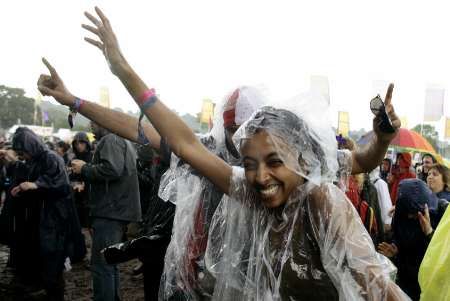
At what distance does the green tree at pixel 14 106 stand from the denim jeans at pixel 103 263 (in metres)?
55.8

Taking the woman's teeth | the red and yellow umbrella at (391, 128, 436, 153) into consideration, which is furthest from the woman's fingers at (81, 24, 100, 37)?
the red and yellow umbrella at (391, 128, 436, 153)

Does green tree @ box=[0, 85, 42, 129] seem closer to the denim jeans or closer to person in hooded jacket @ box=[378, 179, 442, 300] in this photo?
the denim jeans

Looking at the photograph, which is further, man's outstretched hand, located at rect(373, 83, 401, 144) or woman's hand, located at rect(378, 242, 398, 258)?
woman's hand, located at rect(378, 242, 398, 258)

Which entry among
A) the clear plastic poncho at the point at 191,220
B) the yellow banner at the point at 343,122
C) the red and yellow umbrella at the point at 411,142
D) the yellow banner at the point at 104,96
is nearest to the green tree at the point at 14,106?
the yellow banner at the point at 104,96

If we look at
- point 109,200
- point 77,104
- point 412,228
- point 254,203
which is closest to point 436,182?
point 412,228

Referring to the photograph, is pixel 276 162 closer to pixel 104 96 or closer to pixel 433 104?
pixel 433 104

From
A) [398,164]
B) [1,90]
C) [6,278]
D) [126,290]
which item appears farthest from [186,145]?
[1,90]

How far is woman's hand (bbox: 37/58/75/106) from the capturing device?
193 centimetres

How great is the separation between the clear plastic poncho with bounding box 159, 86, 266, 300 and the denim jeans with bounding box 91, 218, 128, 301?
74.3 inches

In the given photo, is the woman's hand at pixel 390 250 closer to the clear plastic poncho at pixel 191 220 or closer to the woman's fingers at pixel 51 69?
the clear plastic poncho at pixel 191 220

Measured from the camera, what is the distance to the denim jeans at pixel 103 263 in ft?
11.7

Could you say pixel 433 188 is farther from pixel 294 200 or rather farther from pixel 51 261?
pixel 51 261

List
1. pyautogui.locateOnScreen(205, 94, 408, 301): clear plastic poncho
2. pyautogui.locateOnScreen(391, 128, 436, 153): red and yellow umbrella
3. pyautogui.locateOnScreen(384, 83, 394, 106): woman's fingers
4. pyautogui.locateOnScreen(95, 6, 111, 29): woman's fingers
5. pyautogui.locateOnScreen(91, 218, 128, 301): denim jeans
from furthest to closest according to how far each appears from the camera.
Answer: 1. pyautogui.locateOnScreen(391, 128, 436, 153): red and yellow umbrella
2. pyautogui.locateOnScreen(91, 218, 128, 301): denim jeans
3. pyautogui.locateOnScreen(384, 83, 394, 106): woman's fingers
4. pyautogui.locateOnScreen(95, 6, 111, 29): woman's fingers
5. pyautogui.locateOnScreen(205, 94, 408, 301): clear plastic poncho

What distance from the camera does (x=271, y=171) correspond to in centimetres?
140
